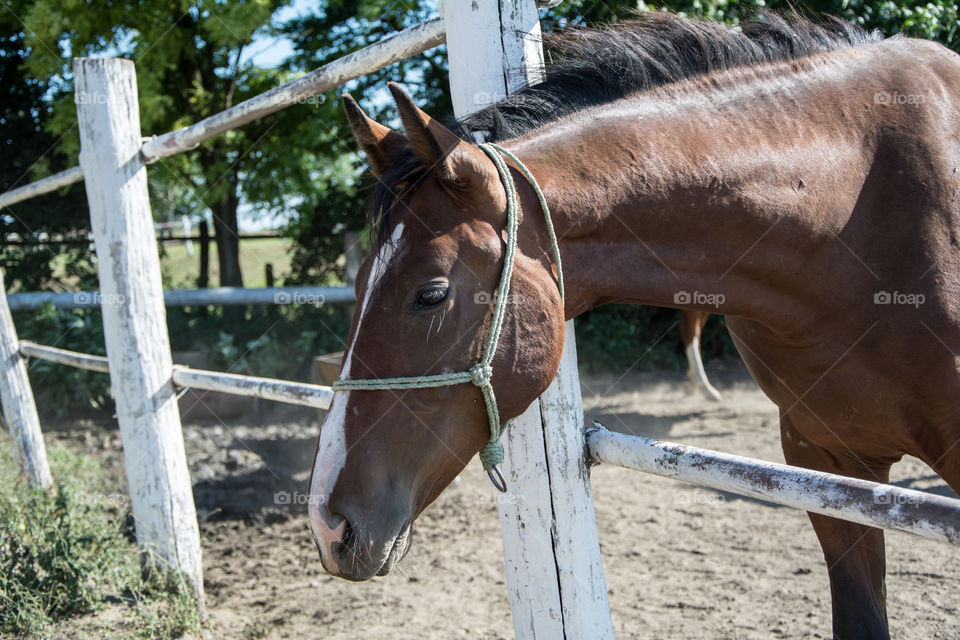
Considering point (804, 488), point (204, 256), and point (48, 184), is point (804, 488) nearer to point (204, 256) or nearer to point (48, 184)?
point (48, 184)

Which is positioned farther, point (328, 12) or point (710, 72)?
point (328, 12)

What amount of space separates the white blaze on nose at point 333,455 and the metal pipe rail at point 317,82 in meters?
0.84

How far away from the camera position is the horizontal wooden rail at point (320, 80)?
209cm

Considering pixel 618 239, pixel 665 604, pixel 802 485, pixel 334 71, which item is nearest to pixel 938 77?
pixel 618 239

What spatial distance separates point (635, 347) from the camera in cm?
852

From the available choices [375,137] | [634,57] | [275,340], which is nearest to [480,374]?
[375,137]

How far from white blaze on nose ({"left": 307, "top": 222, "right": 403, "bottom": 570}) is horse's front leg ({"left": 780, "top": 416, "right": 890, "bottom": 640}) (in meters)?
1.33

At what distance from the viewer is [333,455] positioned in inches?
55.6

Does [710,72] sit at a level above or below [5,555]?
above

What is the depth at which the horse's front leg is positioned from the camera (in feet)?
6.73

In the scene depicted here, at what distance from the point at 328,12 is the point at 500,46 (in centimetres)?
734

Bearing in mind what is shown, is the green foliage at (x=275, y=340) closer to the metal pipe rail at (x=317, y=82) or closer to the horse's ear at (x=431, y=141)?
the metal pipe rail at (x=317, y=82)

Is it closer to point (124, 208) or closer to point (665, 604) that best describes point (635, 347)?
point (665, 604)

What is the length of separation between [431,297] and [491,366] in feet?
0.63
